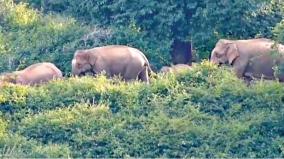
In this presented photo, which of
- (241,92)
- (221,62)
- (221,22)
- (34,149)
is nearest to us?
(34,149)

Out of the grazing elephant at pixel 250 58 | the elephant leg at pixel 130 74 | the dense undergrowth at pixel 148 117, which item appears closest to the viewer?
the dense undergrowth at pixel 148 117

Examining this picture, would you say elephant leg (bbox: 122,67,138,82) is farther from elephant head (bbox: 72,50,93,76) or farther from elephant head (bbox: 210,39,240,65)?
elephant head (bbox: 210,39,240,65)

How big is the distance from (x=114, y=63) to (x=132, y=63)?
316 millimetres

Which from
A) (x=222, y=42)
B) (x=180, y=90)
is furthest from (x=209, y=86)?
(x=222, y=42)

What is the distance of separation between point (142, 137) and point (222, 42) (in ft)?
12.6

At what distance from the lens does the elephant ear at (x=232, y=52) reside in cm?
2055

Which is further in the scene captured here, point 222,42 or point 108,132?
point 222,42

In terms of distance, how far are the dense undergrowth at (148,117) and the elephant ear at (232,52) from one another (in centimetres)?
104

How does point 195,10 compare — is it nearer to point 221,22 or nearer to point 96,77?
point 221,22

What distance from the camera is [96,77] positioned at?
20.0 meters

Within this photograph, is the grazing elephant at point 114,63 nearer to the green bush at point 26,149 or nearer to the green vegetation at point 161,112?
the green vegetation at point 161,112

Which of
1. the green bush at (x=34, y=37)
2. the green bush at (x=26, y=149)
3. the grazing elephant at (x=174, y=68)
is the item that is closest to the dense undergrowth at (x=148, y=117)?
the green bush at (x=26, y=149)

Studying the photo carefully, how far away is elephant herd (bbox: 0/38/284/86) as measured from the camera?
67.1 feet

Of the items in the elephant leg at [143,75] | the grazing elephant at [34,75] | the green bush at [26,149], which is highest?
the grazing elephant at [34,75]
